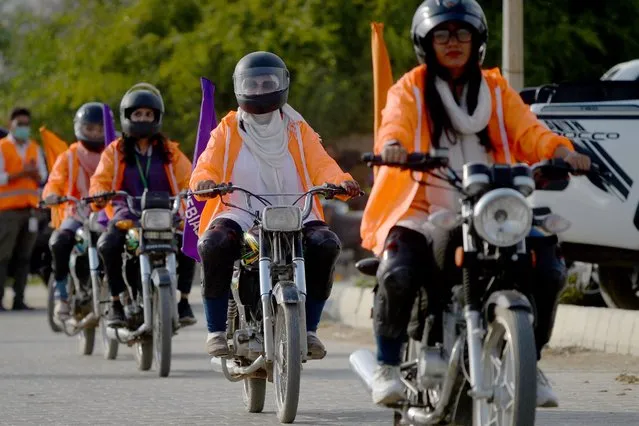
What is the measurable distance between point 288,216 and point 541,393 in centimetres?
284

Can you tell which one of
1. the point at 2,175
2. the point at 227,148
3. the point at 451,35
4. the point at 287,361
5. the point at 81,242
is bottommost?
the point at 287,361

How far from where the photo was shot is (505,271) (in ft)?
21.6

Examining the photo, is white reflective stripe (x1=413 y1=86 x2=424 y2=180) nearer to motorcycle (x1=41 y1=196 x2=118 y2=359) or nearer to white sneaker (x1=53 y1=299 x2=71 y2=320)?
motorcycle (x1=41 y1=196 x2=118 y2=359)

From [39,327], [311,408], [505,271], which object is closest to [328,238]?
[311,408]

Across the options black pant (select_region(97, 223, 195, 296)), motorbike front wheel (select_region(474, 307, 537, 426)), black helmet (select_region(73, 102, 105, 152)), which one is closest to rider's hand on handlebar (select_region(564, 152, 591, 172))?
motorbike front wheel (select_region(474, 307, 537, 426))

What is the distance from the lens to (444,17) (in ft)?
23.5

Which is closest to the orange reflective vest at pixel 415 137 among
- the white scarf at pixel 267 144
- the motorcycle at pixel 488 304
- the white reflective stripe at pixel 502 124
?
the white reflective stripe at pixel 502 124

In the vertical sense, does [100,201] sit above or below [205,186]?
below

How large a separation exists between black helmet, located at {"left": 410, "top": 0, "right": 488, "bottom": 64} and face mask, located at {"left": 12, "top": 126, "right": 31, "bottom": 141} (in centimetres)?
1354

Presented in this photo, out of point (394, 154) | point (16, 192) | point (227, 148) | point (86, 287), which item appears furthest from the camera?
point (16, 192)

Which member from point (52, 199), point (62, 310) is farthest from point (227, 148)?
point (62, 310)

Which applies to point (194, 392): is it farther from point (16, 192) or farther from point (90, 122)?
point (16, 192)

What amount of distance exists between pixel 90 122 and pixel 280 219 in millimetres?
6219

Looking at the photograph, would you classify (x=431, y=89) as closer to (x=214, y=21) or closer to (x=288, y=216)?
(x=288, y=216)
